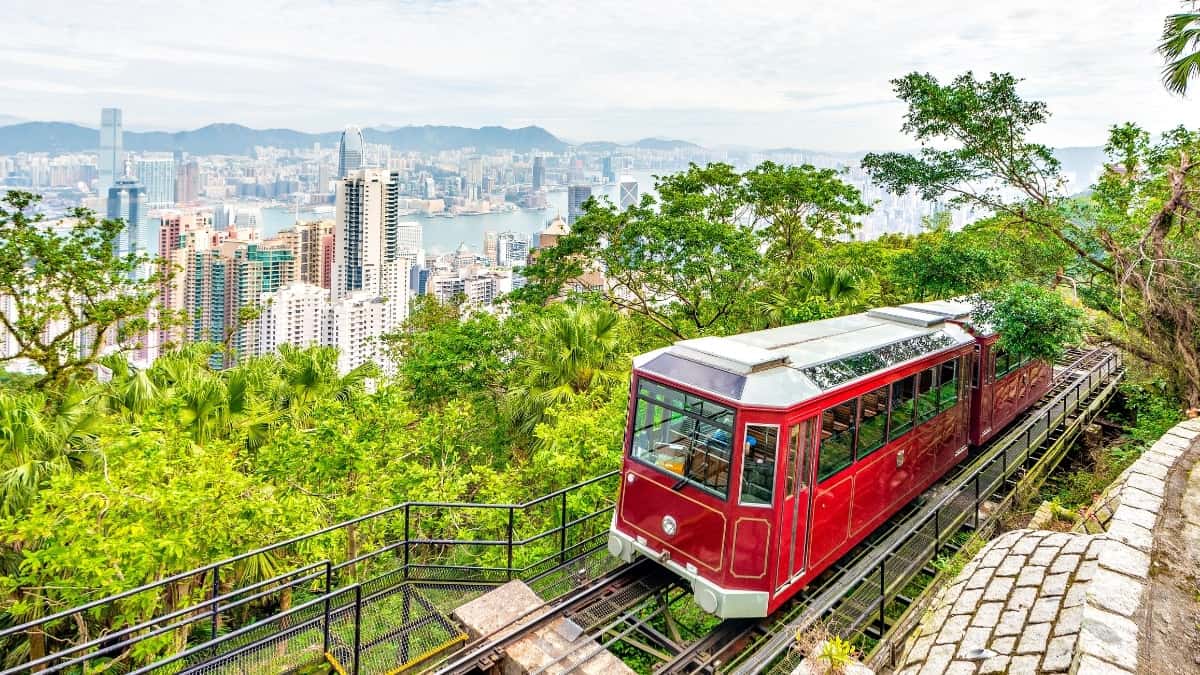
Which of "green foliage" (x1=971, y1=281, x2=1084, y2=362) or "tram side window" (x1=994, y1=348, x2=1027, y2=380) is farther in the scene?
"tram side window" (x1=994, y1=348, x2=1027, y2=380)

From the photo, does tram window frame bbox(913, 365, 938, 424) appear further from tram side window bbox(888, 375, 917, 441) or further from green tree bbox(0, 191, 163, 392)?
green tree bbox(0, 191, 163, 392)

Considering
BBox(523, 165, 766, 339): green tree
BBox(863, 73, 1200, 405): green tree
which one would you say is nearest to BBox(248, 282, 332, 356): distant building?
BBox(523, 165, 766, 339): green tree

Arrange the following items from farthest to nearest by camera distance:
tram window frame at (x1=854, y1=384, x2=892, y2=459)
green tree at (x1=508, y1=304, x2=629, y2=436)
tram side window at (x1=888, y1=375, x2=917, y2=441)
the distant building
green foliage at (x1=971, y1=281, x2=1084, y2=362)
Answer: the distant building → green tree at (x1=508, y1=304, x2=629, y2=436) → green foliage at (x1=971, y1=281, x2=1084, y2=362) → tram side window at (x1=888, y1=375, x2=917, y2=441) → tram window frame at (x1=854, y1=384, x2=892, y2=459)

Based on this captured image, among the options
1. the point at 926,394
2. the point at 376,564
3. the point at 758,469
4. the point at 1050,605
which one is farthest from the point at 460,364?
the point at 1050,605

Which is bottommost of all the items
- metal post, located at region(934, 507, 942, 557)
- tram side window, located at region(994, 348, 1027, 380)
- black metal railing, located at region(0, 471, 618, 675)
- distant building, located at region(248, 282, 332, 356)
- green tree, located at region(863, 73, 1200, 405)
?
distant building, located at region(248, 282, 332, 356)

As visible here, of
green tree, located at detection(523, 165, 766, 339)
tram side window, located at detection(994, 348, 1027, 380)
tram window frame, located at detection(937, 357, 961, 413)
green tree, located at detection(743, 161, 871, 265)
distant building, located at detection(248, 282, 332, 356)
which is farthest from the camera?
distant building, located at detection(248, 282, 332, 356)

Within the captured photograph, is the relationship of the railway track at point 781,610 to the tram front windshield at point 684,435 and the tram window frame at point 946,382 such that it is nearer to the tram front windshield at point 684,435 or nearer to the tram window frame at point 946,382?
the tram window frame at point 946,382

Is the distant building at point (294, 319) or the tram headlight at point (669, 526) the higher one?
the tram headlight at point (669, 526)

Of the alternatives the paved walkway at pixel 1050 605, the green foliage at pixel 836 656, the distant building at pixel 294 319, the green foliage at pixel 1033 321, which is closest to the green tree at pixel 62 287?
the green foliage at pixel 836 656
